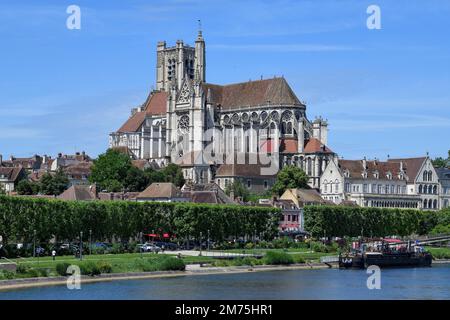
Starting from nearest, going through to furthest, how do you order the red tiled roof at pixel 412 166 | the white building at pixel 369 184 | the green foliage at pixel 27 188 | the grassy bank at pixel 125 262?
the grassy bank at pixel 125 262 < the green foliage at pixel 27 188 < the white building at pixel 369 184 < the red tiled roof at pixel 412 166

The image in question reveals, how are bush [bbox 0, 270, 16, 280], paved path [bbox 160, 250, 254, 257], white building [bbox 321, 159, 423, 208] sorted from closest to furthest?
bush [bbox 0, 270, 16, 280] → paved path [bbox 160, 250, 254, 257] → white building [bbox 321, 159, 423, 208]

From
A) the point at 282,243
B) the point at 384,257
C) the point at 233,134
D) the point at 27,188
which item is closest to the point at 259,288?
the point at 384,257

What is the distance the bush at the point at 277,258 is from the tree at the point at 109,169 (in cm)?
6222

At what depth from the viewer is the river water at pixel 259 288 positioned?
66.9 m

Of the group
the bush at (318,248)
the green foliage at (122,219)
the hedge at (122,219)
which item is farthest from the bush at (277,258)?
the bush at (318,248)

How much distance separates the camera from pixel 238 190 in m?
156

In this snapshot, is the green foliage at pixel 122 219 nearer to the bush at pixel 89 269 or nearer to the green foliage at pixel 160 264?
the green foliage at pixel 160 264

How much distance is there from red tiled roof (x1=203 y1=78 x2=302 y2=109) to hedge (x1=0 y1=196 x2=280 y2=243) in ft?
210

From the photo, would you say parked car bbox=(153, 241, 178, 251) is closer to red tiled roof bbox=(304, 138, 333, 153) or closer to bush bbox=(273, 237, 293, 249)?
bush bbox=(273, 237, 293, 249)

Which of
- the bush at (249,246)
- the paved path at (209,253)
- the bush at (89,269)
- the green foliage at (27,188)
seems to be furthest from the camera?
the green foliage at (27,188)

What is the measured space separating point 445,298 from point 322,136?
4462 inches

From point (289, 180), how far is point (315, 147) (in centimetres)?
1683

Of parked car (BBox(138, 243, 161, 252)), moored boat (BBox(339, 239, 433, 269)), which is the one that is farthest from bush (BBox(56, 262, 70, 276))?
moored boat (BBox(339, 239, 433, 269))

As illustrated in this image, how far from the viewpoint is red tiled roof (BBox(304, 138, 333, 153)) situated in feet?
573
